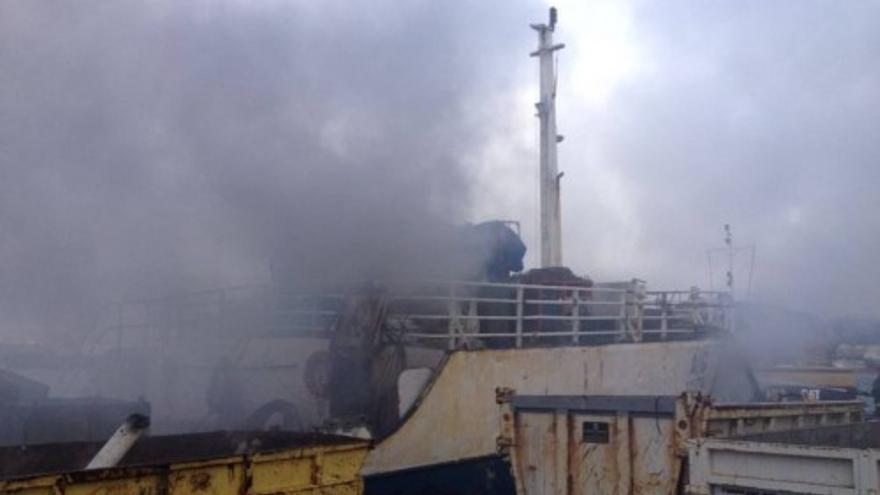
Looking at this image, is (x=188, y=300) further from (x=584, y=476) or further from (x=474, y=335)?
(x=584, y=476)

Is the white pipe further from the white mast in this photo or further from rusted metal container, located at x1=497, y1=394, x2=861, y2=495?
the white mast

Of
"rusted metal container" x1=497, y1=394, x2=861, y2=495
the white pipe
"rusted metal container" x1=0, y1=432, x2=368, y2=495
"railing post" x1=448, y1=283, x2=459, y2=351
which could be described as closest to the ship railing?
"railing post" x1=448, y1=283, x2=459, y2=351

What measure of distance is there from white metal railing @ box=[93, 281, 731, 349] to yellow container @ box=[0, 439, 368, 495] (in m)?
3.80

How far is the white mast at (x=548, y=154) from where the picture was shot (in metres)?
20.3

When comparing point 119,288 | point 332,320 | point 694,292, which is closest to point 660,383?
point 694,292

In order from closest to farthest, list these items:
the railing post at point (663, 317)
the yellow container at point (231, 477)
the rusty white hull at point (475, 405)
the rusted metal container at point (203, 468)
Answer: the yellow container at point (231, 477), the rusted metal container at point (203, 468), the rusty white hull at point (475, 405), the railing post at point (663, 317)

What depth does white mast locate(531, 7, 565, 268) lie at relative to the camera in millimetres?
20312

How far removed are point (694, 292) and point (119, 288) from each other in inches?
394

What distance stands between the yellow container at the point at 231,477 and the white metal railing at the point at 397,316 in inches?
150

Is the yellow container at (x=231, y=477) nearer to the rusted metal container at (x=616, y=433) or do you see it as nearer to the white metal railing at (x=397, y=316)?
the rusted metal container at (x=616, y=433)

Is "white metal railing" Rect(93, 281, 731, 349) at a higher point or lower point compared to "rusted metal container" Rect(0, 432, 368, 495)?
higher

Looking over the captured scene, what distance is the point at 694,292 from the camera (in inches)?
667

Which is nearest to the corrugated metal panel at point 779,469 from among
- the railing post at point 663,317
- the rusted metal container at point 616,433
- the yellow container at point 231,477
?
the rusted metal container at point 616,433

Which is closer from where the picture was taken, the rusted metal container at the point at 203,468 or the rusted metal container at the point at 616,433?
the rusted metal container at the point at 203,468
